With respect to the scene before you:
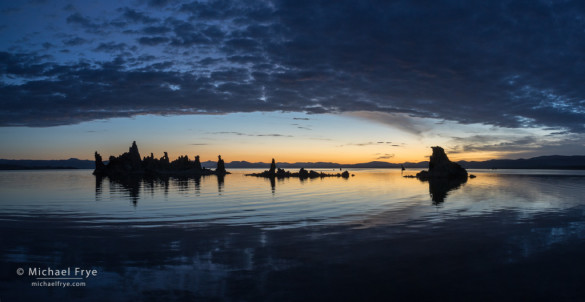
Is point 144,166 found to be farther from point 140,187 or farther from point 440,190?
point 440,190

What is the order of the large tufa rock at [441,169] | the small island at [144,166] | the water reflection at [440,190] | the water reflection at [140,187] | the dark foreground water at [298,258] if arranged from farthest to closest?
the small island at [144,166] → the large tufa rock at [441,169] → the water reflection at [140,187] → the water reflection at [440,190] → the dark foreground water at [298,258]

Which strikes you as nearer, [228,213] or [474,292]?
[474,292]

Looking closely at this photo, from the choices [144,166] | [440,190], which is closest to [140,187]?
[440,190]

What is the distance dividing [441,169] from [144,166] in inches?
5312

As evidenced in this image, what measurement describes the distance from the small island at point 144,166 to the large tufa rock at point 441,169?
96892 mm

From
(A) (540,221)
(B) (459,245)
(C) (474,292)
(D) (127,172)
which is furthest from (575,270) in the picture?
(D) (127,172)

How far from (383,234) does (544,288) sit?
8870 millimetres

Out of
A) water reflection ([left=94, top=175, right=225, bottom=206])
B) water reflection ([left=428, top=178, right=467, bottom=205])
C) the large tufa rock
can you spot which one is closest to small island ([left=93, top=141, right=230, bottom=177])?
water reflection ([left=94, top=175, right=225, bottom=206])

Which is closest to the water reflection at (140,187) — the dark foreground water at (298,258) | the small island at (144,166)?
the dark foreground water at (298,258)

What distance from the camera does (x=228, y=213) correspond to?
28547mm

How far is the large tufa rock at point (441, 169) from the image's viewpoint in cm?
10219

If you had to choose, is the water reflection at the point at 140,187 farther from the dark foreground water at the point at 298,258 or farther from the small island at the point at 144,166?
the small island at the point at 144,166

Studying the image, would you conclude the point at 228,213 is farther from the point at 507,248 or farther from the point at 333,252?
the point at 507,248

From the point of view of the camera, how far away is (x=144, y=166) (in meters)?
159
